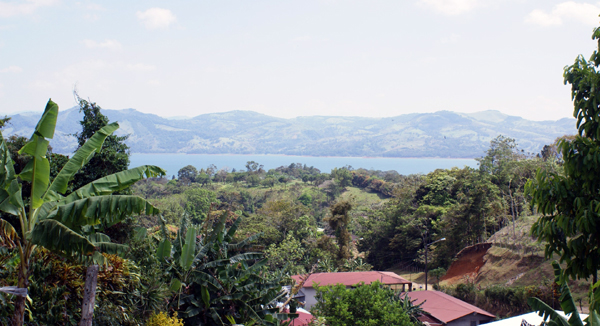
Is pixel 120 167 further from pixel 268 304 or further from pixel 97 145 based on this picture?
pixel 97 145

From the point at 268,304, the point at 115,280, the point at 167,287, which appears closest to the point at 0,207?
the point at 115,280

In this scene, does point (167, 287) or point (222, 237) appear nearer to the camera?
point (167, 287)

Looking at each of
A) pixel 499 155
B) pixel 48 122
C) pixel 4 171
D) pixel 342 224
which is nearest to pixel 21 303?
pixel 4 171

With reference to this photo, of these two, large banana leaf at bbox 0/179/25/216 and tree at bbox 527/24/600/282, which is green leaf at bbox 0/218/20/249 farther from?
tree at bbox 527/24/600/282

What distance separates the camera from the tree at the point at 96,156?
1535 centimetres

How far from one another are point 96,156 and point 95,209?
37.4 ft

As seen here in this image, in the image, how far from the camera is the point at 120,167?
16016 millimetres

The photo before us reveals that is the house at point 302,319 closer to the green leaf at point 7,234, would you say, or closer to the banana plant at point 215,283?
the banana plant at point 215,283

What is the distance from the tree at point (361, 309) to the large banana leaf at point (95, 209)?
338 inches

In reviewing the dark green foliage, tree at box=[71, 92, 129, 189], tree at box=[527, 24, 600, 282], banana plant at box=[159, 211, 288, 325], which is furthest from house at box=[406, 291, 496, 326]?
the dark green foliage

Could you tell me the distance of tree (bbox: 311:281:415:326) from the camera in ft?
40.1

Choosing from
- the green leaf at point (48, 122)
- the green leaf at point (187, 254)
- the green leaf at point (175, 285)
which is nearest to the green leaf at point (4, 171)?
the green leaf at point (48, 122)

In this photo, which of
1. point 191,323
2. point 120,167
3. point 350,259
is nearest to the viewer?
point 191,323

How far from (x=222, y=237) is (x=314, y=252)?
70.9 feet
